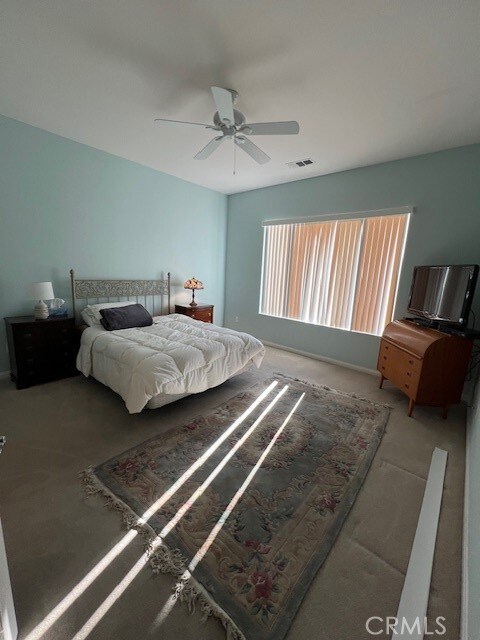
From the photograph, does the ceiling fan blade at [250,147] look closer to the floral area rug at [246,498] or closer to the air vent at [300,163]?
the air vent at [300,163]

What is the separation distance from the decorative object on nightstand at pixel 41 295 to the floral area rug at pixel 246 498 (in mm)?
2059

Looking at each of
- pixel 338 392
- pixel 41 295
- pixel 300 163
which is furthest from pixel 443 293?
pixel 41 295

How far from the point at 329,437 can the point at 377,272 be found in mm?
2490

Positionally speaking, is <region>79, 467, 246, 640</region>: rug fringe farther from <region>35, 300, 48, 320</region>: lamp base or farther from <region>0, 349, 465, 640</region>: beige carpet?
<region>35, 300, 48, 320</region>: lamp base

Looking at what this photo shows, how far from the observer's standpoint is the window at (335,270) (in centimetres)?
369

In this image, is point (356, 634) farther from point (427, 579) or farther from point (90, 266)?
point (90, 266)

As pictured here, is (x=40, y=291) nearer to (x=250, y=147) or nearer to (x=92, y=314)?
(x=92, y=314)

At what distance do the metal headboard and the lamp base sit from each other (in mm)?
523

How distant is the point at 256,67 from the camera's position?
1961 mm

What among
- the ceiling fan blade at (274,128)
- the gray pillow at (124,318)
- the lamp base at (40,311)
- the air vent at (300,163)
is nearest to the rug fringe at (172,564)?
the gray pillow at (124,318)

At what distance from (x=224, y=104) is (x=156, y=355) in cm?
212

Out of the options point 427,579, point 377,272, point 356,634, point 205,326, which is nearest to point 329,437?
point 427,579

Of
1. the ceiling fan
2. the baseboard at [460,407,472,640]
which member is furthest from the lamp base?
the baseboard at [460,407,472,640]

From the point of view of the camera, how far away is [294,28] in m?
1.64
